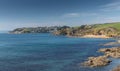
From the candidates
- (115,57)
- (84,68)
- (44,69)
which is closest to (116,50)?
(115,57)

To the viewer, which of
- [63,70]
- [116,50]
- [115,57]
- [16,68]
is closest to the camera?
[63,70]

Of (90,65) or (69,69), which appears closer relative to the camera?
(69,69)

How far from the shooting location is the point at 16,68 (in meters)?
82.0

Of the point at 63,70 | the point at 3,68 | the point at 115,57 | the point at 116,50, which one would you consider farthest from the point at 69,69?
the point at 116,50

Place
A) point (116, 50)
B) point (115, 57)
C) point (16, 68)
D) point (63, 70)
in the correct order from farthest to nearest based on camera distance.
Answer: point (116, 50) → point (115, 57) → point (16, 68) → point (63, 70)

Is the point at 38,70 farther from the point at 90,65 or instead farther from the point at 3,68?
the point at 90,65

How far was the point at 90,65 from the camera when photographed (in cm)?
8419

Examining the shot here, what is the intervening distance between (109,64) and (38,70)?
26444mm

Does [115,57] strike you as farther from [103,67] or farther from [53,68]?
[53,68]

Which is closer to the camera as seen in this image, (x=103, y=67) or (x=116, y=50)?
(x=103, y=67)

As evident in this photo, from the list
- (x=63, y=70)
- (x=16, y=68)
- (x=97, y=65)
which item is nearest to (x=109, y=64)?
(x=97, y=65)

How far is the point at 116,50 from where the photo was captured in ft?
385

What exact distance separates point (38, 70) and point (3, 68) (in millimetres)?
13220

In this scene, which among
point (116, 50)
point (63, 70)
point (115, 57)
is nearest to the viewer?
point (63, 70)
